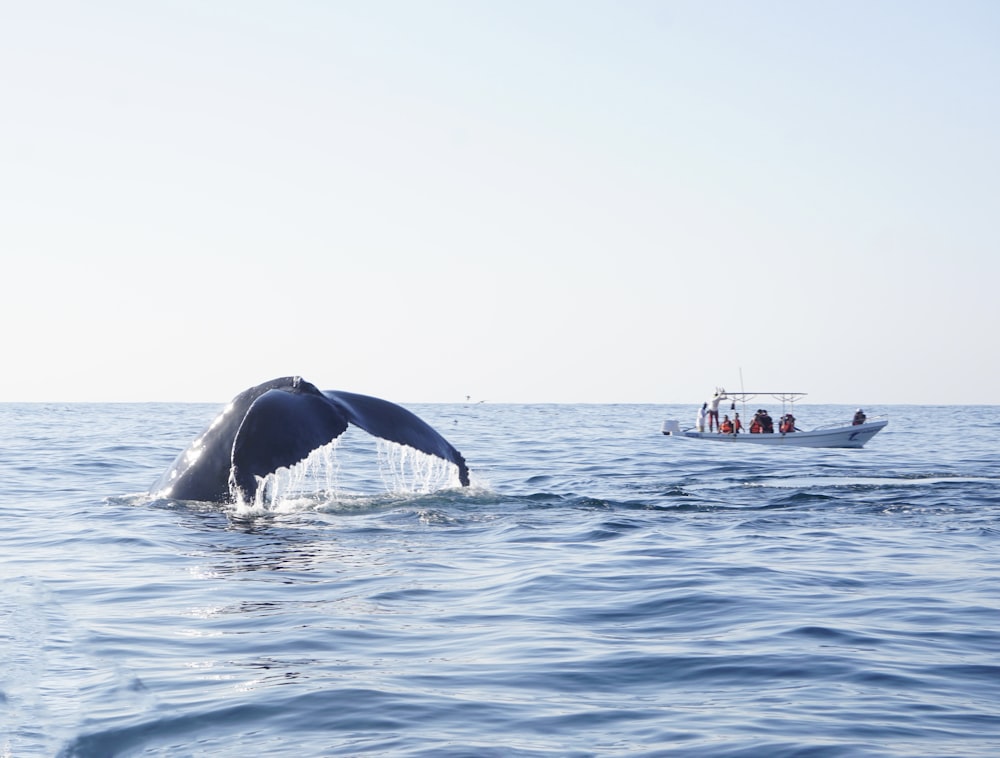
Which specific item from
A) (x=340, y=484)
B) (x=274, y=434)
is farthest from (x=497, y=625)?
(x=340, y=484)

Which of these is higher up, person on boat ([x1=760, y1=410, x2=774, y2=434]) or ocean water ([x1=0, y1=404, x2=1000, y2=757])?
person on boat ([x1=760, y1=410, x2=774, y2=434])

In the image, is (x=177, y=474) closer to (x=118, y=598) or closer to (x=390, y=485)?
(x=118, y=598)

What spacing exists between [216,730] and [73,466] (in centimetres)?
1765

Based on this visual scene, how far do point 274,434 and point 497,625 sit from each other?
329cm

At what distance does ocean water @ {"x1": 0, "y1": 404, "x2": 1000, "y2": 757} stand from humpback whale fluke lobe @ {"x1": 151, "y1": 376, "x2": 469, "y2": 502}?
37 cm

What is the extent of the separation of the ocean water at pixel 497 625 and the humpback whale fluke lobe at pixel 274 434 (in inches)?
14.7

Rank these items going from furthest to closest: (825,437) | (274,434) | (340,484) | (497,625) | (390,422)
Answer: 1. (825,437)
2. (340,484)
3. (390,422)
4. (274,434)
5. (497,625)

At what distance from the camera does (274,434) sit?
32.4ft

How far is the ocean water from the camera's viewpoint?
5.03 m

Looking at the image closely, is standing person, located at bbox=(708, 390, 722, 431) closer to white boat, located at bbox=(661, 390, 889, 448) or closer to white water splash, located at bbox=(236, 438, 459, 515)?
white boat, located at bbox=(661, 390, 889, 448)

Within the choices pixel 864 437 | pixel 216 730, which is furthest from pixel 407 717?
pixel 864 437

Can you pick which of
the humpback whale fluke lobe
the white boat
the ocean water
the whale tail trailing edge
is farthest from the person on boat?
the whale tail trailing edge

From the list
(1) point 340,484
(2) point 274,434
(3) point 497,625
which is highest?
(2) point 274,434

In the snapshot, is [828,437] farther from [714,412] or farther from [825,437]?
[714,412]
